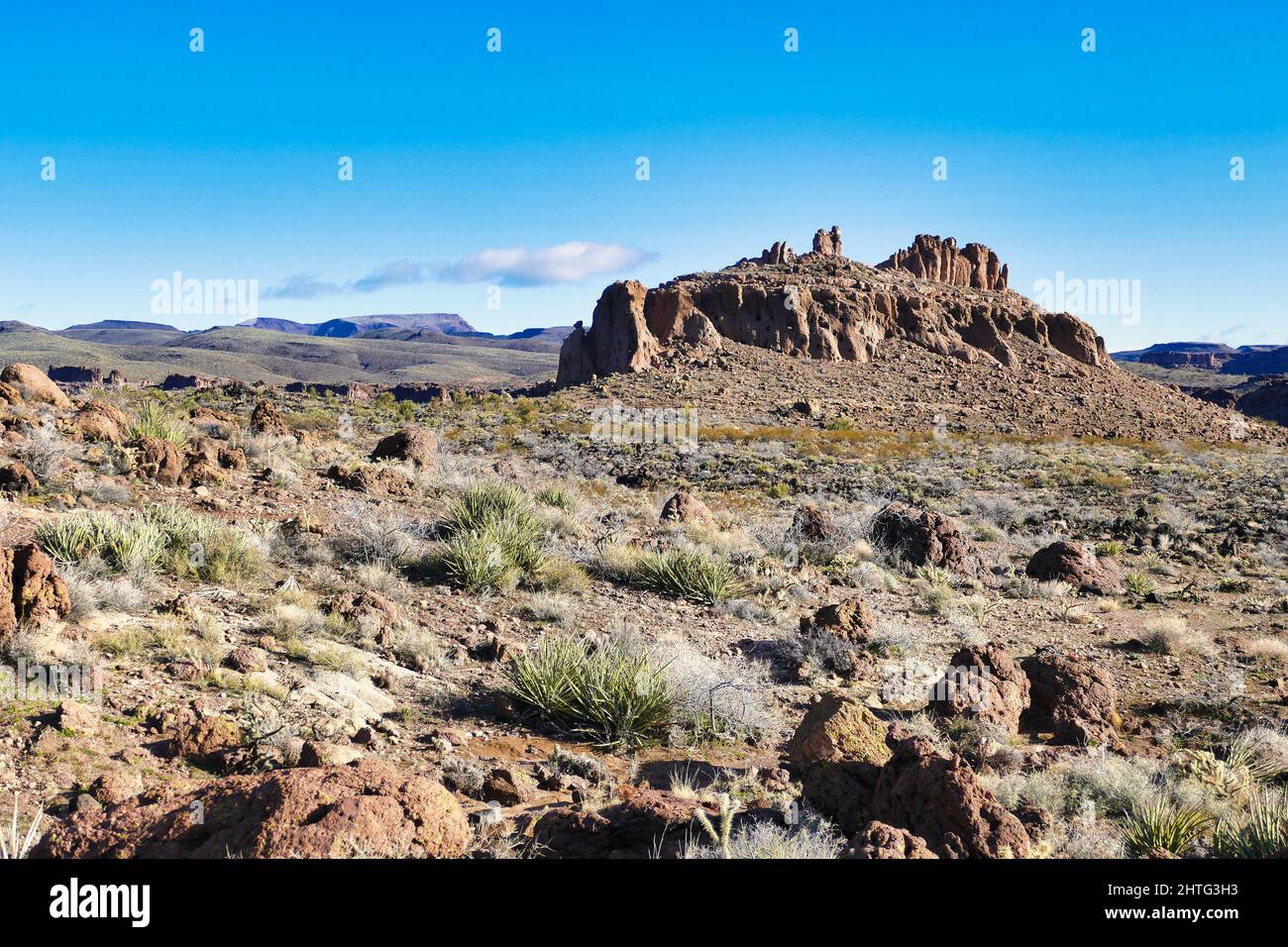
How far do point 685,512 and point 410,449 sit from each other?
15.8ft

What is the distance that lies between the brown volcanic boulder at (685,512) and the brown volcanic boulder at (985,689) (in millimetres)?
5413

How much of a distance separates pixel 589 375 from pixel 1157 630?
48.2 m

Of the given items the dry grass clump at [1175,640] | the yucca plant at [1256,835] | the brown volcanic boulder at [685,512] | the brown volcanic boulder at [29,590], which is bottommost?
the dry grass clump at [1175,640]

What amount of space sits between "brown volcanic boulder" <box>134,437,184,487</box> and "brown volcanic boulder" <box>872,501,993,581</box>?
862 centimetres

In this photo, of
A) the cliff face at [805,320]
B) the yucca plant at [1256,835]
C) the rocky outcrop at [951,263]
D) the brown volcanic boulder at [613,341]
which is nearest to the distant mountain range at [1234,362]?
the rocky outcrop at [951,263]

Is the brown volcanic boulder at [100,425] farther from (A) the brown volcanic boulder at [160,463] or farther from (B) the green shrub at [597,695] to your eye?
(B) the green shrub at [597,695]

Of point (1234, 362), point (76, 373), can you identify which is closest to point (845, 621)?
point (76, 373)

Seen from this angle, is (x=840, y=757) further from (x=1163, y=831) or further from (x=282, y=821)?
(x=282, y=821)

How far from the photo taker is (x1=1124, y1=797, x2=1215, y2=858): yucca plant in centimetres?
370

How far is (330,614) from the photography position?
594cm

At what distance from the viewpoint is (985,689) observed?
546 cm

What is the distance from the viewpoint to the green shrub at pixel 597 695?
16.3ft

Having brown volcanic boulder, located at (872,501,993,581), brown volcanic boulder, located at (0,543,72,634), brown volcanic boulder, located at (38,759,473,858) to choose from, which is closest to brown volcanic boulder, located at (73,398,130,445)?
brown volcanic boulder, located at (0,543,72,634)
